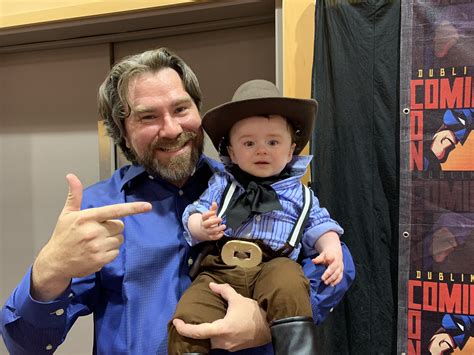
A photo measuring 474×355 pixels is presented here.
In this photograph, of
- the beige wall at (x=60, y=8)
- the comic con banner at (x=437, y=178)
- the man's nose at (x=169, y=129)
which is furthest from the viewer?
the beige wall at (x=60, y=8)

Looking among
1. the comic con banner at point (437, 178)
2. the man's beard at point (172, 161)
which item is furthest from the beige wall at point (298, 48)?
the man's beard at point (172, 161)

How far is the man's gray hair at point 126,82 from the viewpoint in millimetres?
1302

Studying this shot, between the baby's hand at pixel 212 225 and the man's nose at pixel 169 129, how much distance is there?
314mm

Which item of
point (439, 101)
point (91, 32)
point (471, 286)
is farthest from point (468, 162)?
point (91, 32)

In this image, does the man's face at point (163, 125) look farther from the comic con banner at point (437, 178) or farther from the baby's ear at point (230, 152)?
the comic con banner at point (437, 178)

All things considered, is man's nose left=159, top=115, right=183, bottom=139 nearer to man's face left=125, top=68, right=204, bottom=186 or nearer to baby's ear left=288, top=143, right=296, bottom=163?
man's face left=125, top=68, right=204, bottom=186

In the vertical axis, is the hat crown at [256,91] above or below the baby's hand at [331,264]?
above

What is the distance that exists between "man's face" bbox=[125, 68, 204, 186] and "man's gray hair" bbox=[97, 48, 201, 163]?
2cm

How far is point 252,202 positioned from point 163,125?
1.23ft

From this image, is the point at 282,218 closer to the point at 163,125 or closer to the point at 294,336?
the point at 294,336

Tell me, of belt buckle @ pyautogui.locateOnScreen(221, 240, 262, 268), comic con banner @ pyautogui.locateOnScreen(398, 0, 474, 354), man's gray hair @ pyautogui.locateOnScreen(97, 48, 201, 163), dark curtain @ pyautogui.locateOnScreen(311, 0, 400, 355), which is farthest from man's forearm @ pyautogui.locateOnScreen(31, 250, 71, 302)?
comic con banner @ pyautogui.locateOnScreen(398, 0, 474, 354)

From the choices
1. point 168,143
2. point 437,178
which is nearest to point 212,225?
point 168,143

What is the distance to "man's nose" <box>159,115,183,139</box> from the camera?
1256 millimetres

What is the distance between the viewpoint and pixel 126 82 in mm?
1305
